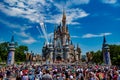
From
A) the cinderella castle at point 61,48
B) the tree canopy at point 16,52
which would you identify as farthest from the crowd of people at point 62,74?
the cinderella castle at point 61,48

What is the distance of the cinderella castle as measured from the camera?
117 metres

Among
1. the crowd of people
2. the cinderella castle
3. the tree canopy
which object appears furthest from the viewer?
the cinderella castle

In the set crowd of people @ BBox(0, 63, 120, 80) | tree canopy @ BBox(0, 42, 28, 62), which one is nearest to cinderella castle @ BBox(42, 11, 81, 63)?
tree canopy @ BBox(0, 42, 28, 62)

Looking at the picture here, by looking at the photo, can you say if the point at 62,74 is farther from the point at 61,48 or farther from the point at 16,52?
the point at 61,48

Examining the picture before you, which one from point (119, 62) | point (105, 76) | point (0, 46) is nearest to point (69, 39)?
point (0, 46)

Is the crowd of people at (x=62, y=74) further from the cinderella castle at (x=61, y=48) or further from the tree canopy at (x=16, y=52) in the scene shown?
the cinderella castle at (x=61, y=48)

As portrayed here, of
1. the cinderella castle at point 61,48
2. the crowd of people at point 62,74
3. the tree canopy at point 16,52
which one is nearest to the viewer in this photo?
the crowd of people at point 62,74

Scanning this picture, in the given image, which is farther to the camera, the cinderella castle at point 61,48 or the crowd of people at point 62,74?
the cinderella castle at point 61,48

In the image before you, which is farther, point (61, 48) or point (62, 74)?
point (61, 48)

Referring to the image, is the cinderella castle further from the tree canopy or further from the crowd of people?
the crowd of people

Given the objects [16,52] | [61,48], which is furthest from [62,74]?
[61,48]

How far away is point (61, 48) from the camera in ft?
395

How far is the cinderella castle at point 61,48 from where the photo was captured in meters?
117

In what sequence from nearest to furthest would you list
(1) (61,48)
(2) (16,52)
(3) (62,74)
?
(3) (62,74), (2) (16,52), (1) (61,48)
